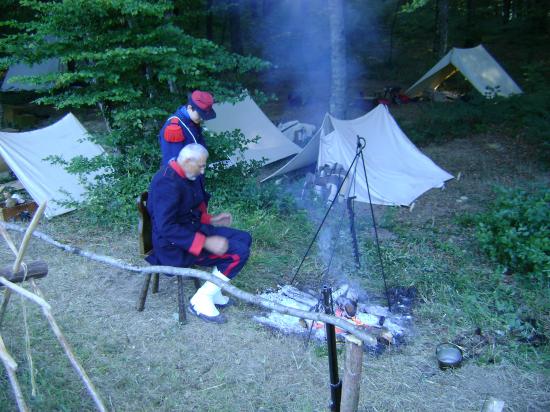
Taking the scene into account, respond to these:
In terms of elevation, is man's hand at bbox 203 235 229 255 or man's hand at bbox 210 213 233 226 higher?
man's hand at bbox 203 235 229 255

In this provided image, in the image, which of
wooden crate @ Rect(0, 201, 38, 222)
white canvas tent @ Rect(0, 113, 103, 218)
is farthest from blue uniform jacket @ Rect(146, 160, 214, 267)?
wooden crate @ Rect(0, 201, 38, 222)

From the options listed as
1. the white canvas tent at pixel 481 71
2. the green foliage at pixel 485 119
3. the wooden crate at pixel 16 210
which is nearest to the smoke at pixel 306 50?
the green foliage at pixel 485 119

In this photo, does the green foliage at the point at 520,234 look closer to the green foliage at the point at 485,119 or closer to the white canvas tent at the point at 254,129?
the white canvas tent at the point at 254,129

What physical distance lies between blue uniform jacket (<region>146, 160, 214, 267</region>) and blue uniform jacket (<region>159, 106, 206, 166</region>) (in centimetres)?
77

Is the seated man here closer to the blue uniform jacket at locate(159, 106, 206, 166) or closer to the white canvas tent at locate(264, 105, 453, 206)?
the blue uniform jacket at locate(159, 106, 206, 166)

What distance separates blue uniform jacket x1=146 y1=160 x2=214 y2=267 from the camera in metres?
3.13

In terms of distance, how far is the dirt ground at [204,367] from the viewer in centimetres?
270

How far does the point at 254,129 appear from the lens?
7.80 meters

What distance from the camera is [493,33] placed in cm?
1806

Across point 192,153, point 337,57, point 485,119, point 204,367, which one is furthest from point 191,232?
point 485,119

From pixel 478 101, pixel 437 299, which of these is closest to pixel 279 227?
pixel 437 299

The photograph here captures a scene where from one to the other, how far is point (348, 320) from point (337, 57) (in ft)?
17.5

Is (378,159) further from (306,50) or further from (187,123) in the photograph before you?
(306,50)

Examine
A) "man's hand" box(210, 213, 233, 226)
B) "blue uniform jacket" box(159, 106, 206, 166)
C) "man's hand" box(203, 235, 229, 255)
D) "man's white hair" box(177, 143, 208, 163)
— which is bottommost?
"man's hand" box(210, 213, 233, 226)
